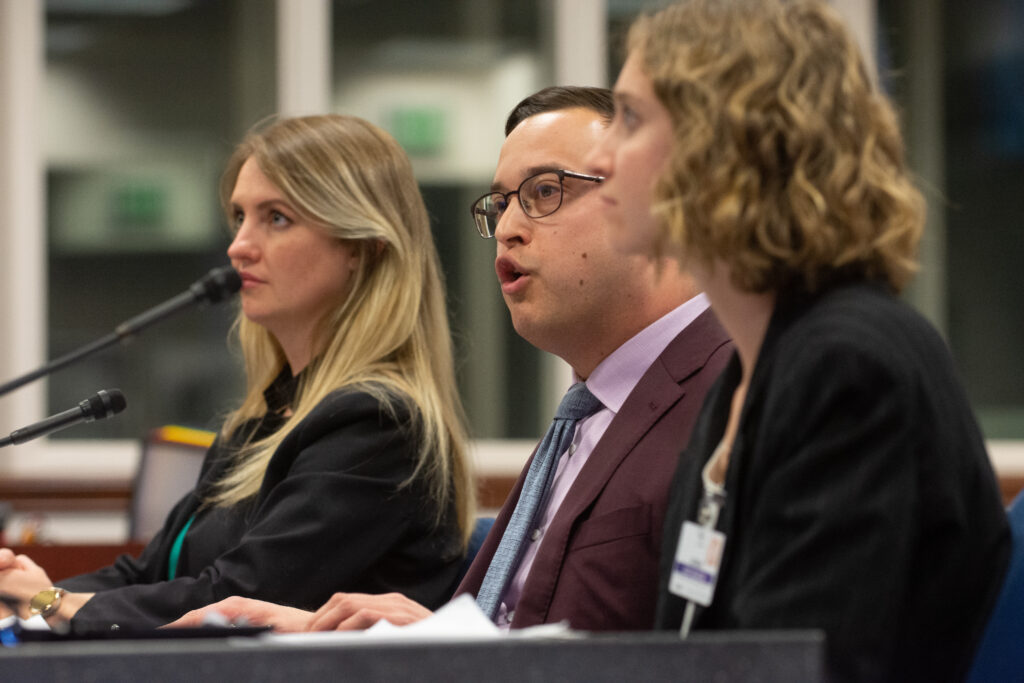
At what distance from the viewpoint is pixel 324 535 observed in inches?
68.0

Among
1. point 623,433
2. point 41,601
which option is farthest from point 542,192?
point 41,601

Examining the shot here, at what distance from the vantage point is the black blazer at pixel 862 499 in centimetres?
85

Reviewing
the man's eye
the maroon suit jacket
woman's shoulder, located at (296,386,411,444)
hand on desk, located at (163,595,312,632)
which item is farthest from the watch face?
the man's eye

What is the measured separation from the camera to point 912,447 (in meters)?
0.86

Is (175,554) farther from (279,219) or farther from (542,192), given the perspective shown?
(542,192)

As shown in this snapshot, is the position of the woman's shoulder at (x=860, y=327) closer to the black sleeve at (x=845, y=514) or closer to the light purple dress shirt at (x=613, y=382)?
the black sleeve at (x=845, y=514)

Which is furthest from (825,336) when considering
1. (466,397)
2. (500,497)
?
(466,397)

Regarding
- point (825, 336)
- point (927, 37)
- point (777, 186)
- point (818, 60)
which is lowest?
point (825, 336)

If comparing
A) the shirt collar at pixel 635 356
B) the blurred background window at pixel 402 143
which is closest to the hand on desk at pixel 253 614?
the shirt collar at pixel 635 356

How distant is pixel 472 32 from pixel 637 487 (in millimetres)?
3339

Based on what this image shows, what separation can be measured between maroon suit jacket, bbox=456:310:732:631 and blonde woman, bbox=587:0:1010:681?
246 mm

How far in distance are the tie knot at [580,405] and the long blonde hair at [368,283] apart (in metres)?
0.34

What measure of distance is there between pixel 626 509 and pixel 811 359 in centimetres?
49

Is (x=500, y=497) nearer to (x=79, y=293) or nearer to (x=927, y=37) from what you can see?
(x=79, y=293)
